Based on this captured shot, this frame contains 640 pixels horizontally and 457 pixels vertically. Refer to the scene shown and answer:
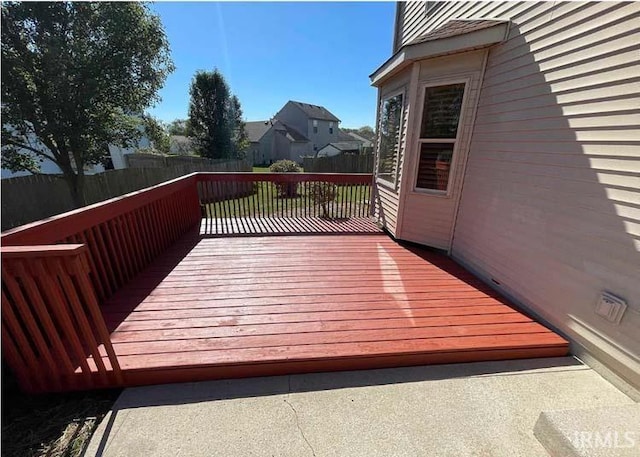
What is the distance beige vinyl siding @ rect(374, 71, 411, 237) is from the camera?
365cm

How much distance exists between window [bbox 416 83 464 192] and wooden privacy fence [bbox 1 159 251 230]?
7278 mm

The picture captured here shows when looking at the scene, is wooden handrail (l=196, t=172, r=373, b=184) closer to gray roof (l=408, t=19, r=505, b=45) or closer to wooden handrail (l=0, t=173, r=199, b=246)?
wooden handrail (l=0, t=173, r=199, b=246)

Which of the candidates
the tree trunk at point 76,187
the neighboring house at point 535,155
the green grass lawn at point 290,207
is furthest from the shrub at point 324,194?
the tree trunk at point 76,187

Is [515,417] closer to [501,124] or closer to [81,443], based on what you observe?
[81,443]

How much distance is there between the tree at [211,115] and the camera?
16.1m

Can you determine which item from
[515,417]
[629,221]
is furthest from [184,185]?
[629,221]

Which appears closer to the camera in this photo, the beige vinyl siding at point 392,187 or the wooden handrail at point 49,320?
the wooden handrail at point 49,320

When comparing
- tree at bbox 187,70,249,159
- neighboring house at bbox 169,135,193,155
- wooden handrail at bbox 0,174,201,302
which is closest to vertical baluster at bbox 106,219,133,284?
wooden handrail at bbox 0,174,201,302

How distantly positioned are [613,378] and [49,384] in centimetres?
359

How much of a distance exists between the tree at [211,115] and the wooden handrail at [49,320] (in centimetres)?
1763

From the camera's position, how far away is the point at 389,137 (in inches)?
169

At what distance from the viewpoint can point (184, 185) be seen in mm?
4258

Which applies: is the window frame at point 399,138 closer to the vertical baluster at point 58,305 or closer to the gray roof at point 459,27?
the gray roof at point 459,27

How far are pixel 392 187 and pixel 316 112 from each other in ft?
103
